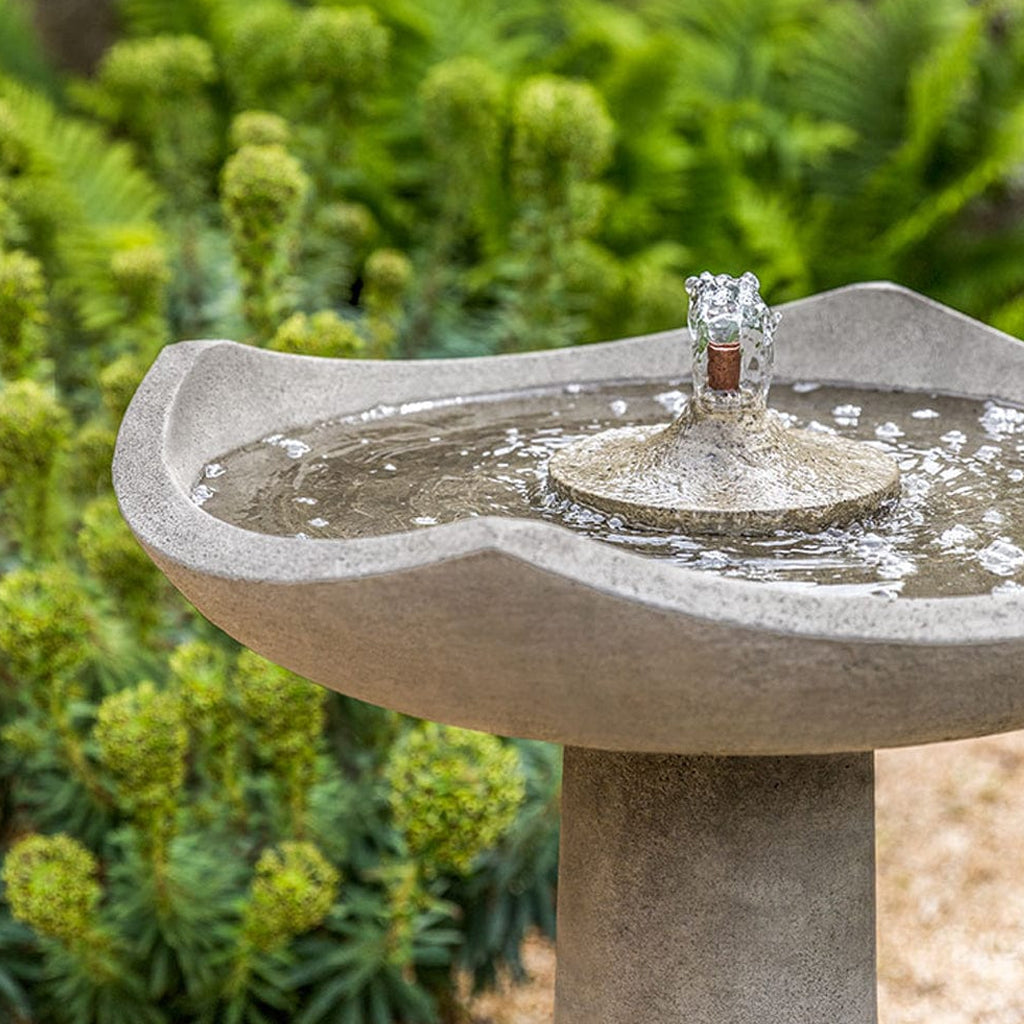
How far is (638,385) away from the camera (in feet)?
7.73

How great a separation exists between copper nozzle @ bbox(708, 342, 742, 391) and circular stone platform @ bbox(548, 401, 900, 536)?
3 centimetres

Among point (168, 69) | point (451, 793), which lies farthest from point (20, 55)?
point (451, 793)

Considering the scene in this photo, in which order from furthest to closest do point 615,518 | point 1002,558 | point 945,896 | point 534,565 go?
point 945,896, point 615,518, point 1002,558, point 534,565

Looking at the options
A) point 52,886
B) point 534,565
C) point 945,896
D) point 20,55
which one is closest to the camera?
point 534,565

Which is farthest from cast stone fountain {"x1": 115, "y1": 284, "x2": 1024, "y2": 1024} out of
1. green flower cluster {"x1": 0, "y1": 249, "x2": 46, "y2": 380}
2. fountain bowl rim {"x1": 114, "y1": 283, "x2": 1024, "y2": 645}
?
green flower cluster {"x1": 0, "y1": 249, "x2": 46, "y2": 380}

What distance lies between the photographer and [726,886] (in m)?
1.74

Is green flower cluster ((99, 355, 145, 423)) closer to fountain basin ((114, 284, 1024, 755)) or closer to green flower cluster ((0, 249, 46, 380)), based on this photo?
green flower cluster ((0, 249, 46, 380))

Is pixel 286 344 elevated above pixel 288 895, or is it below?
above

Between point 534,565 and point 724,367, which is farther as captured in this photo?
point 724,367

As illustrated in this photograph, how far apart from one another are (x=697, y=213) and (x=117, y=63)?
2172 millimetres

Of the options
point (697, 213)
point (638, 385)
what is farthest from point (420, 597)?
point (697, 213)

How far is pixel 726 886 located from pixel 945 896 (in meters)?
2.06

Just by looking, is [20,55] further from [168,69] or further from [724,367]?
[724,367]

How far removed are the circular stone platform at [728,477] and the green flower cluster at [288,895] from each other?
0.83 m
